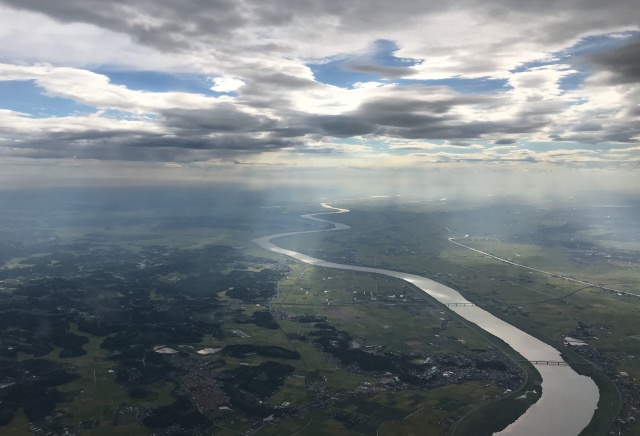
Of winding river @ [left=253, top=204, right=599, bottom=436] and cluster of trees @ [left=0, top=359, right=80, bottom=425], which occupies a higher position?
cluster of trees @ [left=0, top=359, right=80, bottom=425]

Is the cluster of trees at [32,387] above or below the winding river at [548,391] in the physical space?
above

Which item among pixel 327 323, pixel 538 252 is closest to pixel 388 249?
pixel 538 252

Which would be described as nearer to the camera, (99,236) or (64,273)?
(64,273)

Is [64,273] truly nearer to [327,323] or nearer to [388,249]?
[327,323]

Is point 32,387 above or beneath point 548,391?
above

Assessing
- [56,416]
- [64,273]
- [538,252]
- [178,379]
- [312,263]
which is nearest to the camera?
[56,416]

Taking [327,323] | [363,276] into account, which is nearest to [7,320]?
[327,323]

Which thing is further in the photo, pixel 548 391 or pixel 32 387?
pixel 548 391

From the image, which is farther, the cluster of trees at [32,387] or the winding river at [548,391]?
the cluster of trees at [32,387]

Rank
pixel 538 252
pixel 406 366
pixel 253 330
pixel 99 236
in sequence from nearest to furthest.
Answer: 1. pixel 406 366
2. pixel 253 330
3. pixel 538 252
4. pixel 99 236

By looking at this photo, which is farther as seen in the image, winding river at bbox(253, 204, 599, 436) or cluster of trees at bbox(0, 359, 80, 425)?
cluster of trees at bbox(0, 359, 80, 425)
